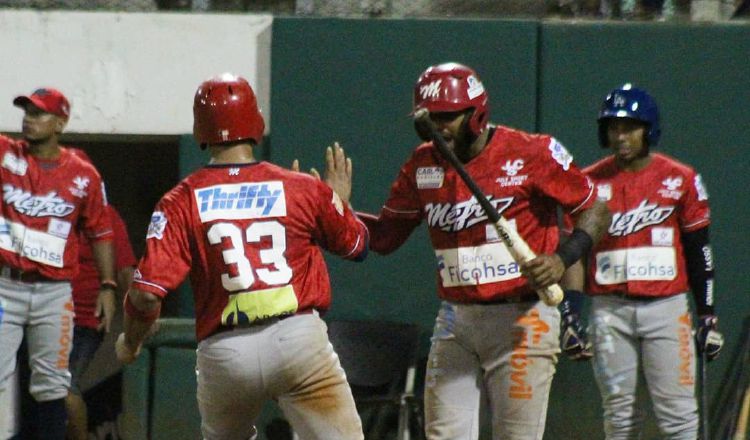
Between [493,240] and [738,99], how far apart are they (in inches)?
117

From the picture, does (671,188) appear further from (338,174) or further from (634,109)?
(338,174)

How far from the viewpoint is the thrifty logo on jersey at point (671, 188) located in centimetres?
634

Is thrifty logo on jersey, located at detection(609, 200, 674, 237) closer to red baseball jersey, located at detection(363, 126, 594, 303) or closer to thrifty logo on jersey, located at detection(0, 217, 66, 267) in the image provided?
red baseball jersey, located at detection(363, 126, 594, 303)

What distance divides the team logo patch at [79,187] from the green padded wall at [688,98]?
2.62 m

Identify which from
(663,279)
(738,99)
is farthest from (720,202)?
(663,279)

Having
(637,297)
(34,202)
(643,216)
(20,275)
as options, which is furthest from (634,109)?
(20,275)

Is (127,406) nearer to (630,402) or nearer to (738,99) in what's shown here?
(630,402)

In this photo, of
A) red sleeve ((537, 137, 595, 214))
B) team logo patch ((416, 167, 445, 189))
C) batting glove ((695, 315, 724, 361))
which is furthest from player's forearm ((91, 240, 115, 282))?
batting glove ((695, 315, 724, 361))

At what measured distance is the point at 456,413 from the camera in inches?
198

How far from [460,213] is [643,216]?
1.63 m

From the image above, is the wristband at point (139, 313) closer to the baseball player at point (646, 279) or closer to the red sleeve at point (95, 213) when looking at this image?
the red sleeve at point (95, 213)

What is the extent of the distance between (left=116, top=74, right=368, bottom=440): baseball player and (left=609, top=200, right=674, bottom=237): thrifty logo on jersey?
2.26 m

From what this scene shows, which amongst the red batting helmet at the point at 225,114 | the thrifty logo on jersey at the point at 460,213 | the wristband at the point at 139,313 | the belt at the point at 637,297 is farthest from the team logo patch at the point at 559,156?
the wristband at the point at 139,313

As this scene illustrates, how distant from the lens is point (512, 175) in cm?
502
